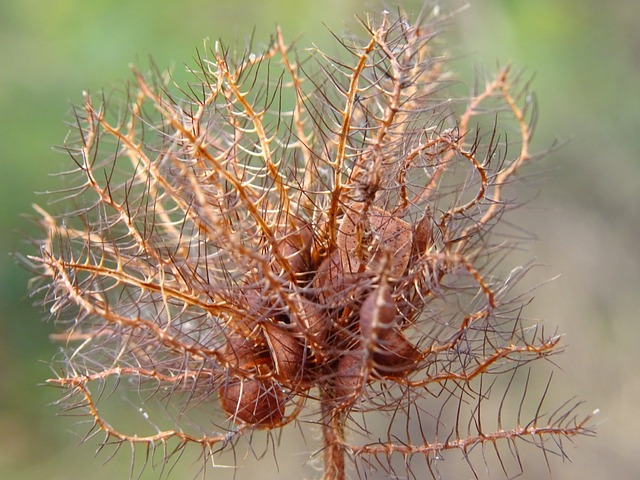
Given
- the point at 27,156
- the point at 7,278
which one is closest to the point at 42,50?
the point at 27,156

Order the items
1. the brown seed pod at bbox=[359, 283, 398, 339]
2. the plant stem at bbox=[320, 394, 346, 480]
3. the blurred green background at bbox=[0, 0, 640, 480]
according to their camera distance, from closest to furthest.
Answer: the brown seed pod at bbox=[359, 283, 398, 339] < the plant stem at bbox=[320, 394, 346, 480] < the blurred green background at bbox=[0, 0, 640, 480]

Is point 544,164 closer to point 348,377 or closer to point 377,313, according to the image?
point 348,377

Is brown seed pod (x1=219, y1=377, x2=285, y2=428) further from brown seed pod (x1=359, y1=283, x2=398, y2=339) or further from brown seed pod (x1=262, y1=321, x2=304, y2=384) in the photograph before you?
brown seed pod (x1=359, y1=283, x2=398, y2=339)

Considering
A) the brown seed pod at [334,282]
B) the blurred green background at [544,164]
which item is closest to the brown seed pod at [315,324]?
the brown seed pod at [334,282]

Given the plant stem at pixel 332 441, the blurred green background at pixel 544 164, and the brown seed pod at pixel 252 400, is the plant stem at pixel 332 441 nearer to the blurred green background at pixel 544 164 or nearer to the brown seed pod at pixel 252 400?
the brown seed pod at pixel 252 400

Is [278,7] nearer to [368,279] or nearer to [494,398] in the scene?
[494,398]

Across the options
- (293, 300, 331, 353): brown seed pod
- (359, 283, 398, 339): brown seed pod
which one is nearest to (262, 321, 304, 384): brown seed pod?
(293, 300, 331, 353): brown seed pod
